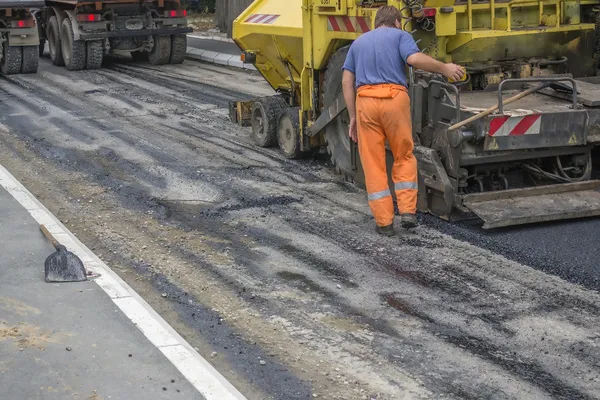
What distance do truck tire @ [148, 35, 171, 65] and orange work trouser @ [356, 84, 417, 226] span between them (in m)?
11.3

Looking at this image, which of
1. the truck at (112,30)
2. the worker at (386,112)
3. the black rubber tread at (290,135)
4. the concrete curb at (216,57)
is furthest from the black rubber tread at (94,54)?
the worker at (386,112)

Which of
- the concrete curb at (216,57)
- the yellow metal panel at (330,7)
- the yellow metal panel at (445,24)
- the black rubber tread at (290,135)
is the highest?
the yellow metal panel at (330,7)

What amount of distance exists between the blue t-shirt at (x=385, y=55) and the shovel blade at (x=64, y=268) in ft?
8.26

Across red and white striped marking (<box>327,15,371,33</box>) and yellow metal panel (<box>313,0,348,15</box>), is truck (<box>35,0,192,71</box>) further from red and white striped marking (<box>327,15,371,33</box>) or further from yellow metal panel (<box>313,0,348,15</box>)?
red and white striped marking (<box>327,15,371,33</box>)

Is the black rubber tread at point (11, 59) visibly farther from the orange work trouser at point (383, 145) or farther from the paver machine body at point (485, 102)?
the orange work trouser at point (383, 145)

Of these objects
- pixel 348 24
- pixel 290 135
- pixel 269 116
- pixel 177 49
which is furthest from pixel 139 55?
pixel 348 24

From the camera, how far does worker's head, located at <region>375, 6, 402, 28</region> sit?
723 centimetres

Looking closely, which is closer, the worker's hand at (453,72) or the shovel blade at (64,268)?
the shovel blade at (64,268)

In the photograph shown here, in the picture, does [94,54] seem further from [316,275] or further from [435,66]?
[316,275]

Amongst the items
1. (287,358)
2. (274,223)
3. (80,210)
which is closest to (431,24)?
(274,223)

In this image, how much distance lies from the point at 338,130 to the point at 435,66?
2037mm

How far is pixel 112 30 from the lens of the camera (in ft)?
57.9

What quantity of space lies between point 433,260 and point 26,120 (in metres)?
7.06

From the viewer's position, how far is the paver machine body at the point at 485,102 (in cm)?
719
